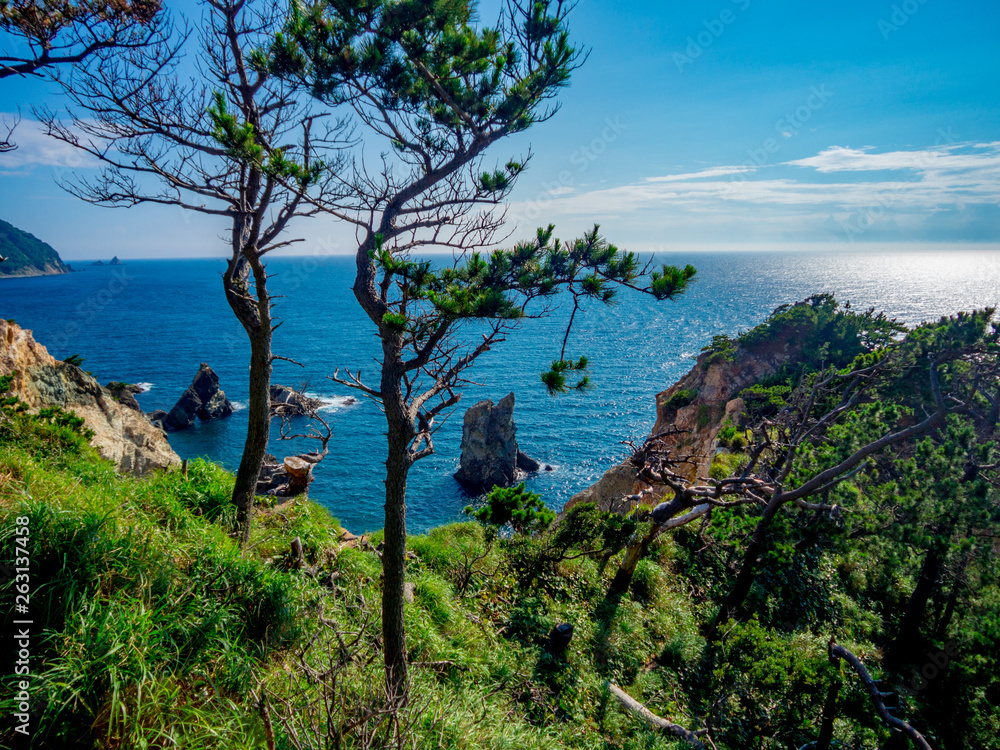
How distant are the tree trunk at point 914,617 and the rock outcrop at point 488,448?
1117 inches

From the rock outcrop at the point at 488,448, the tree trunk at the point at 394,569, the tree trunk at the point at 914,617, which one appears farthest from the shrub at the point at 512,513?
the rock outcrop at the point at 488,448

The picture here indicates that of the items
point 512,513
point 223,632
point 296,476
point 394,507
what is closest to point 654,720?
point 512,513

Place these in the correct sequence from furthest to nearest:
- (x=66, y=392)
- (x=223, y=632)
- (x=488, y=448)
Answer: (x=488, y=448) < (x=66, y=392) < (x=223, y=632)

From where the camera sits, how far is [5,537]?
4340 mm

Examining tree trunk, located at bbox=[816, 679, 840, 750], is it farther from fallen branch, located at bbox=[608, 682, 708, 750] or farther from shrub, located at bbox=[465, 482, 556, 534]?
shrub, located at bbox=[465, 482, 556, 534]

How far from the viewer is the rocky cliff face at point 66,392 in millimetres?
13156

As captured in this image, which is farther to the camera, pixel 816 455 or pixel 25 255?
pixel 25 255

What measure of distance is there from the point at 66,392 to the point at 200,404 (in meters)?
31.7

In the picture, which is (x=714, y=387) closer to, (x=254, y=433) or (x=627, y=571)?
(x=627, y=571)

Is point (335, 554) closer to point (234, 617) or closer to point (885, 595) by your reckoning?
point (234, 617)

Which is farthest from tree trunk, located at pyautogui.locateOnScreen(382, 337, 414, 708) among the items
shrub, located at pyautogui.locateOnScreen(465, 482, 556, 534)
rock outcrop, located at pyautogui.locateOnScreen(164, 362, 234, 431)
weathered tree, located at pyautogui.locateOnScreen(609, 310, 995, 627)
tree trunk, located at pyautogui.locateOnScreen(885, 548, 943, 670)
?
rock outcrop, located at pyautogui.locateOnScreen(164, 362, 234, 431)

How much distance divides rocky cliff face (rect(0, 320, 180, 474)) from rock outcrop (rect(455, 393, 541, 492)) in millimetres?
23847

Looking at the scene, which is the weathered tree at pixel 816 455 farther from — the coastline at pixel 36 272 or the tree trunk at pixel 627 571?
the coastline at pixel 36 272

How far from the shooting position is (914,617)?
1055 centimetres
